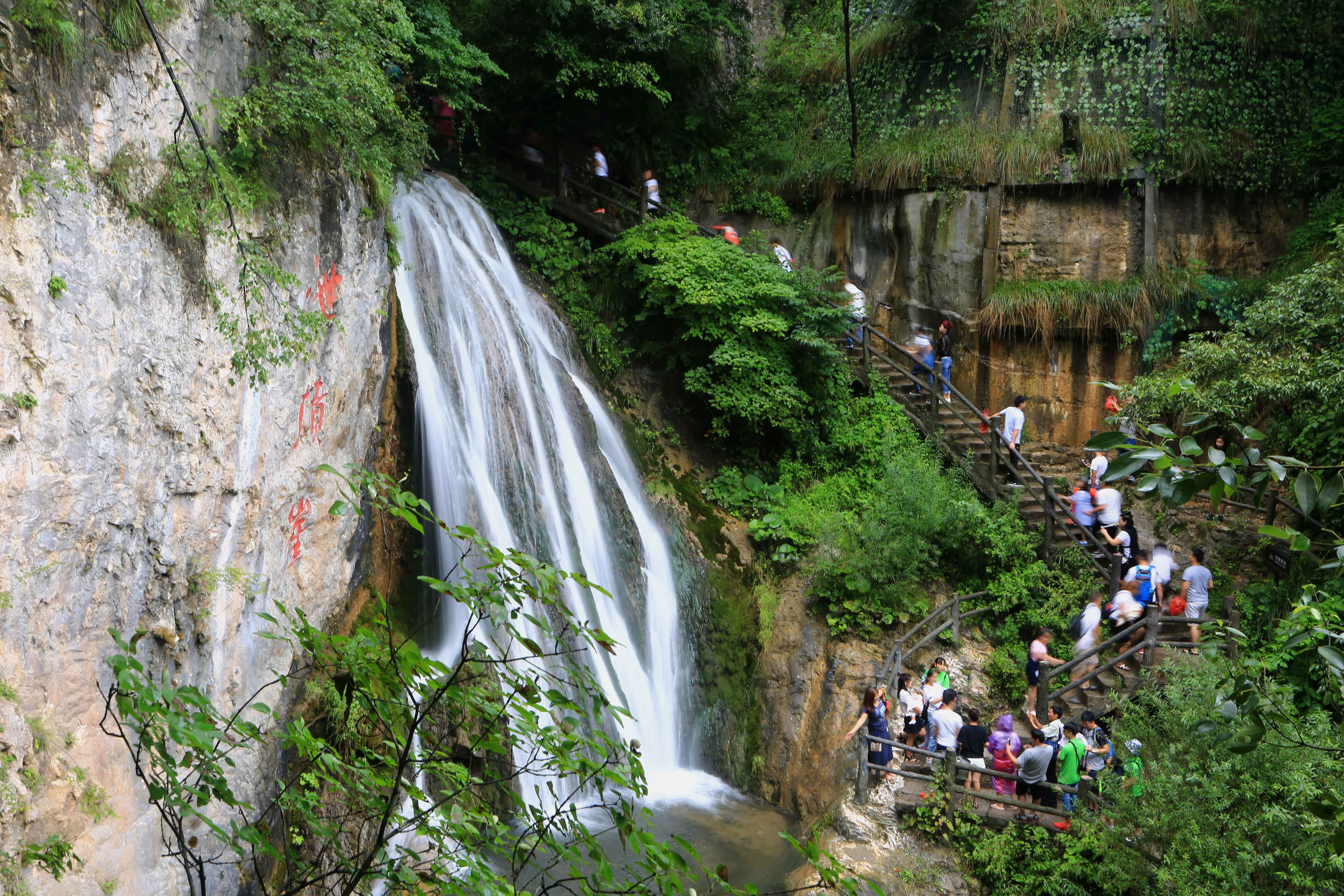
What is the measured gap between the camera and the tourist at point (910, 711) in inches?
391

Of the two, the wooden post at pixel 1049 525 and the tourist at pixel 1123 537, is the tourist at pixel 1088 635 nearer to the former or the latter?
the tourist at pixel 1123 537

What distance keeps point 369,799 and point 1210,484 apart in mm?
2562

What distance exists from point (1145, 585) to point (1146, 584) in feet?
0.11

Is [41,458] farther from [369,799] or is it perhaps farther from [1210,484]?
[1210,484]

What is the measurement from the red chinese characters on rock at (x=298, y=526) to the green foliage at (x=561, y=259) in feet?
20.9

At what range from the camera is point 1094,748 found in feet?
29.1

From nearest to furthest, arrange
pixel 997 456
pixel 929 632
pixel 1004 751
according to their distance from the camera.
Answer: pixel 1004 751 < pixel 929 632 < pixel 997 456

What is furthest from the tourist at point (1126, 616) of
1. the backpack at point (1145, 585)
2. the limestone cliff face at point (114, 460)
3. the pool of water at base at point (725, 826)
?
the limestone cliff face at point (114, 460)

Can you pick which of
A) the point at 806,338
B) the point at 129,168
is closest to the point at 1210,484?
Result: the point at 129,168

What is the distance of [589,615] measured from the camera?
35.5 feet

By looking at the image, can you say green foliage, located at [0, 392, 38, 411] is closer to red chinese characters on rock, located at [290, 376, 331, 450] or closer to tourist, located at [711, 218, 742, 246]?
red chinese characters on rock, located at [290, 376, 331, 450]

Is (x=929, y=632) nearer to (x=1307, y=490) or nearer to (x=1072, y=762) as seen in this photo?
(x=1072, y=762)

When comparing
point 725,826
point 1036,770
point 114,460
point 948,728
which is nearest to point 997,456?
point 948,728

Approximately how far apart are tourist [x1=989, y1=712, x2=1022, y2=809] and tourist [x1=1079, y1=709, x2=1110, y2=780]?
2.01 ft
